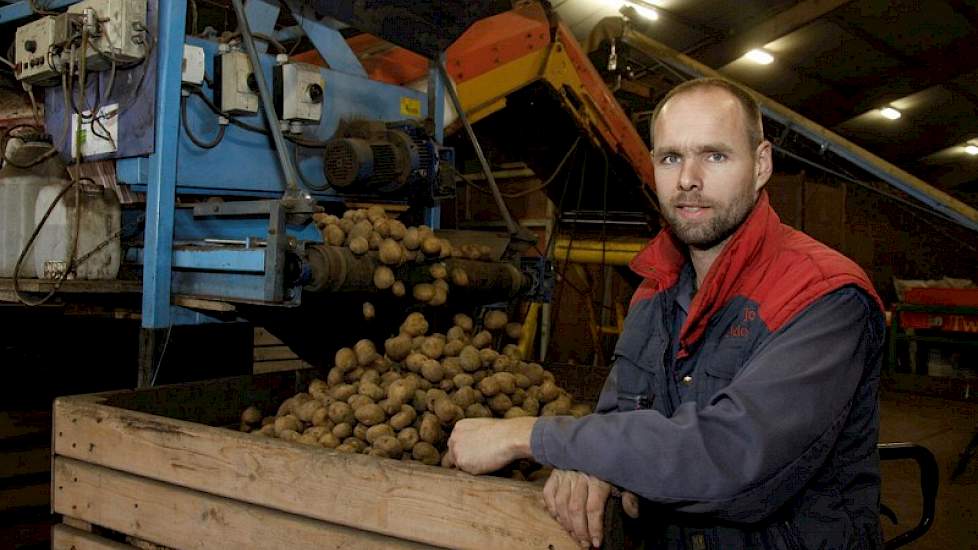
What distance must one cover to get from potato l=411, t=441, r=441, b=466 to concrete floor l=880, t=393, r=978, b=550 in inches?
121

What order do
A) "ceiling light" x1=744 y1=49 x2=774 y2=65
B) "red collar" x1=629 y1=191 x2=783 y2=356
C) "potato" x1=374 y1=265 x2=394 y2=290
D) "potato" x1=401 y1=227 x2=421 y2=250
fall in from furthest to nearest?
"ceiling light" x1=744 y1=49 x2=774 y2=65 < "potato" x1=401 y1=227 x2=421 y2=250 < "potato" x1=374 y1=265 x2=394 y2=290 < "red collar" x1=629 y1=191 x2=783 y2=356

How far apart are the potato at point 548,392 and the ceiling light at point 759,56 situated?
9064 mm

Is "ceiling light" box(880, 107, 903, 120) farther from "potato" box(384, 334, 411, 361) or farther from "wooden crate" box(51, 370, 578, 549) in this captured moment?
"wooden crate" box(51, 370, 578, 549)

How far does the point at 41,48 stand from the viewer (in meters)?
3.09

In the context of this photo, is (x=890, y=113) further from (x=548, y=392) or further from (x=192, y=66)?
(x=192, y=66)

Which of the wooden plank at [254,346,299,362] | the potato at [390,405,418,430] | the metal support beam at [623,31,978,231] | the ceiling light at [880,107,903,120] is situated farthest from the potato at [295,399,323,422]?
the ceiling light at [880,107,903,120]

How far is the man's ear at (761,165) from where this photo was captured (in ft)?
5.69

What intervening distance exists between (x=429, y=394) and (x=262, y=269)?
0.72 m

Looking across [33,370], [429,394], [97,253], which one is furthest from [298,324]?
[33,370]

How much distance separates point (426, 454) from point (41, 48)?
2.32m

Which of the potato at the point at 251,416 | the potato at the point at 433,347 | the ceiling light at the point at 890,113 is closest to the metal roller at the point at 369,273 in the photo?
the potato at the point at 433,347

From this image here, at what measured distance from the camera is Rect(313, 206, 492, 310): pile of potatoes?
9.23 feet

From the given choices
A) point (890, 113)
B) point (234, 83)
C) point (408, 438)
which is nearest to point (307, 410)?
point (408, 438)

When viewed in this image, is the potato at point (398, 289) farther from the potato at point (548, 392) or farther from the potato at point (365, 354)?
the potato at point (548, 392)
